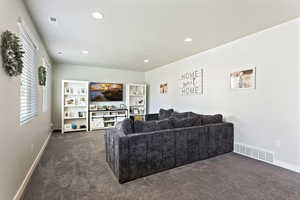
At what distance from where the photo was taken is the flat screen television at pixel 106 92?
6330 mm

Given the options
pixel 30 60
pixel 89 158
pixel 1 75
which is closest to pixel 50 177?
pixel 89 158

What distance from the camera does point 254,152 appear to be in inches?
126

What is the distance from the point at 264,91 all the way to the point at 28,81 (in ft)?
14.7

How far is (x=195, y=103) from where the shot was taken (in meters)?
4.71

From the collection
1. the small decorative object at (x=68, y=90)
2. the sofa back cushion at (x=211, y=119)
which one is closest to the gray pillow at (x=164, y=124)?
the sofa back cushion at (x=211, y=119)

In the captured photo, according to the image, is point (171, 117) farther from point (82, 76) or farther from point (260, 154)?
point (82, 76)

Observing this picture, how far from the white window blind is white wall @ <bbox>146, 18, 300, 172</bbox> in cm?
413

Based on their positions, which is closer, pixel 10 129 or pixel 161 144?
pixel 10 129

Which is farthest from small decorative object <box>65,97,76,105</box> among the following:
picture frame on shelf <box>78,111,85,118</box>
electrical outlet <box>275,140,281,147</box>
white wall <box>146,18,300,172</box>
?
electrical outlet <box>275,140,281,147</box>

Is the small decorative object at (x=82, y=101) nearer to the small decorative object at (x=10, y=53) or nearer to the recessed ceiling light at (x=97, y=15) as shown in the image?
the recessed ceiling light at (x=97, y=15)

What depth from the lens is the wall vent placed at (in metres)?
2.97

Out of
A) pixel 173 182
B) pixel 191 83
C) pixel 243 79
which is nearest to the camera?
pixel 173 182

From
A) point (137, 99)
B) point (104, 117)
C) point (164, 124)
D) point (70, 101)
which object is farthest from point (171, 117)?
point (70, 101)

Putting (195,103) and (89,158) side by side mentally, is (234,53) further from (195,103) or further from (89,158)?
(89,158)
